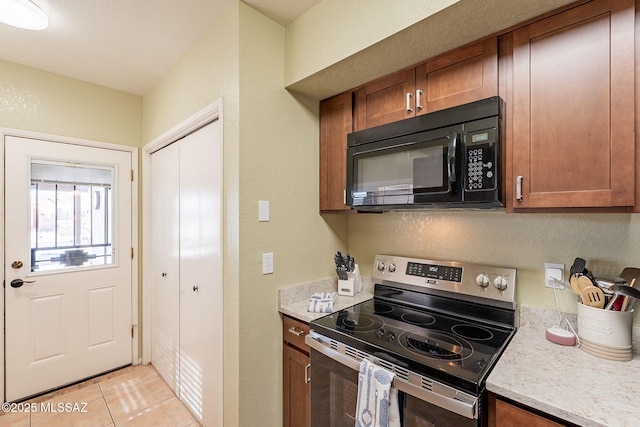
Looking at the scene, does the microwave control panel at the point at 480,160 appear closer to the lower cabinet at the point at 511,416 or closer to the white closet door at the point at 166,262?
the lower cabinet at the point at 511,416

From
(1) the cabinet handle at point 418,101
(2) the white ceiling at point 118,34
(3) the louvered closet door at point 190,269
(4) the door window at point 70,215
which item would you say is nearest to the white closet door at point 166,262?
(3) the louvered closet door at point 190,269

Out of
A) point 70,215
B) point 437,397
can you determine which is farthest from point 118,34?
point 437,397

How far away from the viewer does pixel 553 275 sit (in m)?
1.35

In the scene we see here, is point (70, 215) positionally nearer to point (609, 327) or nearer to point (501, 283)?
point (501, 283)

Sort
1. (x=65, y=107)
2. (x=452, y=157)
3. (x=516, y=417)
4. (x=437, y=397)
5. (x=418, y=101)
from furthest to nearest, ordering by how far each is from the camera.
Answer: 1. (x=65, y=107)
2. (x=418, y=101)
3. (x=452, y=157)
4. (x=437, y=397)
5. (x=516, y=417)

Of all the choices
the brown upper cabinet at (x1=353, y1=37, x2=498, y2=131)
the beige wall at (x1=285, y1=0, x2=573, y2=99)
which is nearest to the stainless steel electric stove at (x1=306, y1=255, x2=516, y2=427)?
the brown upper cabinet at (x1=353, y1=37, x2=498, y2=131)

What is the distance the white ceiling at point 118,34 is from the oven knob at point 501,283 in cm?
174

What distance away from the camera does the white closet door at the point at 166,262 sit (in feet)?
7.54

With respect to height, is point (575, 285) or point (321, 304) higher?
point (575, 285)

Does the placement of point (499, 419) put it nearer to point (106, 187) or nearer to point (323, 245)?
point (323, 245)

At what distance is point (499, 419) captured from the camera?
0.95m

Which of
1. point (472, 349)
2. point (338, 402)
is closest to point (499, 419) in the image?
point (472, 349)

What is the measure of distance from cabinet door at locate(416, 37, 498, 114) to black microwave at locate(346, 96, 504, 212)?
80mm

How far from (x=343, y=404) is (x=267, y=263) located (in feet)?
2.60
